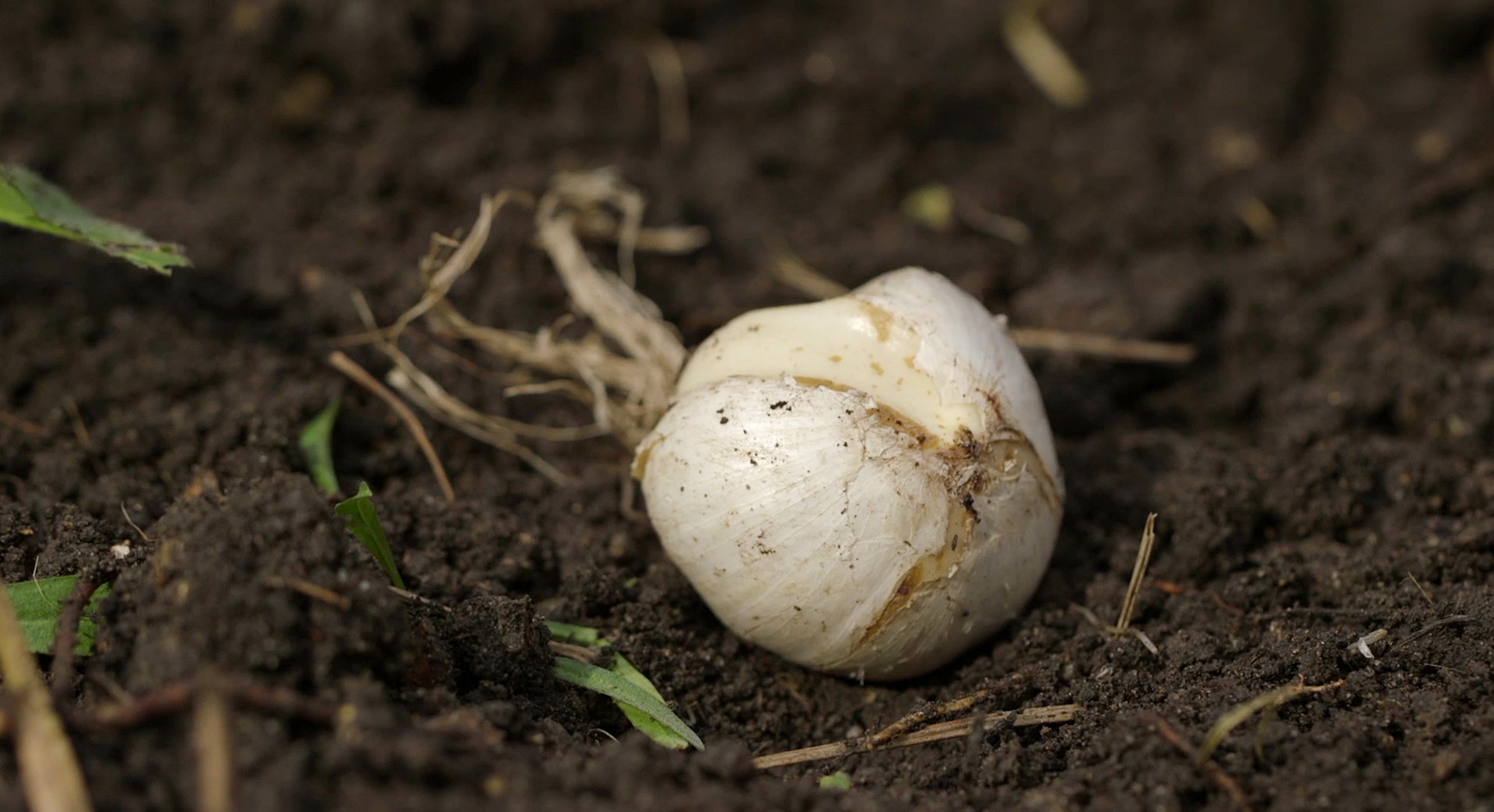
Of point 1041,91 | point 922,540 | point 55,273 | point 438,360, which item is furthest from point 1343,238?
point 55,273

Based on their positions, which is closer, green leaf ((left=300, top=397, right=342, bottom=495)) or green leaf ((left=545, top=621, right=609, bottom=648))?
green leaf ((left=545, top=621, right=609, bottom=648))

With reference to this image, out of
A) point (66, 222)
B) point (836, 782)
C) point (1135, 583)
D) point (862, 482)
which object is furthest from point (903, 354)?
point (66, 222)

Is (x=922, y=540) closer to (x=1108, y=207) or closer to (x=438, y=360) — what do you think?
(x=438, y=360)

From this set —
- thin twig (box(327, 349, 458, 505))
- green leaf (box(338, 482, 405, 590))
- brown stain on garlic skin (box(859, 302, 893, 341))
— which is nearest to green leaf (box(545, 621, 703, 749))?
green leaf (box(338, 482, 405, 590))

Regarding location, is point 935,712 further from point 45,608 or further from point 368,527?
point 45,608

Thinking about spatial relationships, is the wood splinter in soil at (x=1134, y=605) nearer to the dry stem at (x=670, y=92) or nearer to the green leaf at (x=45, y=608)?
the green leaf at (x=45, y=608)

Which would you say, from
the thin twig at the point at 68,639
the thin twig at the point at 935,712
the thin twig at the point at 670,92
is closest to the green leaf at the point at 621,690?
the thin twig at the point at 935,712

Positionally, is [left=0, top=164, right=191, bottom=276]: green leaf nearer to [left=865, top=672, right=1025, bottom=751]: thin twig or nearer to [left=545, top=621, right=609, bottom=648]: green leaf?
[left=545, top=621, right=609, bottom=648]: green leaf
